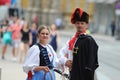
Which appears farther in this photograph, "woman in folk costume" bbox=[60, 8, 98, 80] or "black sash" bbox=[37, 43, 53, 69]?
"black sash" bbox=[37, 43, 53, 69]

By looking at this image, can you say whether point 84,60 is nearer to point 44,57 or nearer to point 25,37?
point 44,57

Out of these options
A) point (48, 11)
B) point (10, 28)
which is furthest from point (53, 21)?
point (10, 28)

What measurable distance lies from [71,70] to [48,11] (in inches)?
2361

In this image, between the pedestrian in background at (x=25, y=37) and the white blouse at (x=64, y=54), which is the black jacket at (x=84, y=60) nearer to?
the white blouse at (x=64, y=54)

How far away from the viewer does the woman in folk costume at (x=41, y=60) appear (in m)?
8.47

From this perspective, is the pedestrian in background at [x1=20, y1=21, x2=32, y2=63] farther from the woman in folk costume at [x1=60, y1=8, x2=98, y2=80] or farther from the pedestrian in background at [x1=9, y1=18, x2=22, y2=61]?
the woman in folk costume at [x1=60, y1=8, x2=98, y2=80]

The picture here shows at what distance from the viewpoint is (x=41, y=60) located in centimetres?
853

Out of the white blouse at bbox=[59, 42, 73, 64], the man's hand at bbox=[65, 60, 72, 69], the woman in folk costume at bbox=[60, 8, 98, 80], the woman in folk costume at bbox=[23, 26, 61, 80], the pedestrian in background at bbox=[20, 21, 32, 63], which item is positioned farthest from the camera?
the pedestrian in background at bbox=[20, 21, 32, 63]

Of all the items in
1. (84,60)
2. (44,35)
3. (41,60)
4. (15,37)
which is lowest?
(15,37)

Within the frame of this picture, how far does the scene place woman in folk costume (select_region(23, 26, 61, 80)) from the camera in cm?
847

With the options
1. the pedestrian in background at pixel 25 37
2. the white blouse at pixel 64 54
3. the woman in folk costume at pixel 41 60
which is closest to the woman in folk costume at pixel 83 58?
the white blouse at pixel 64 54

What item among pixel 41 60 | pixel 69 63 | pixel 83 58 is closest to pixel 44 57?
pixel 41 60

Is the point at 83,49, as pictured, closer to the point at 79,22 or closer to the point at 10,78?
the point at 79,22

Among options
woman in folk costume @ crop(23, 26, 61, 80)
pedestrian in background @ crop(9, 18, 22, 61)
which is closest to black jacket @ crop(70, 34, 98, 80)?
woman in folk costume @ crop(23, 26, 61, 80)
